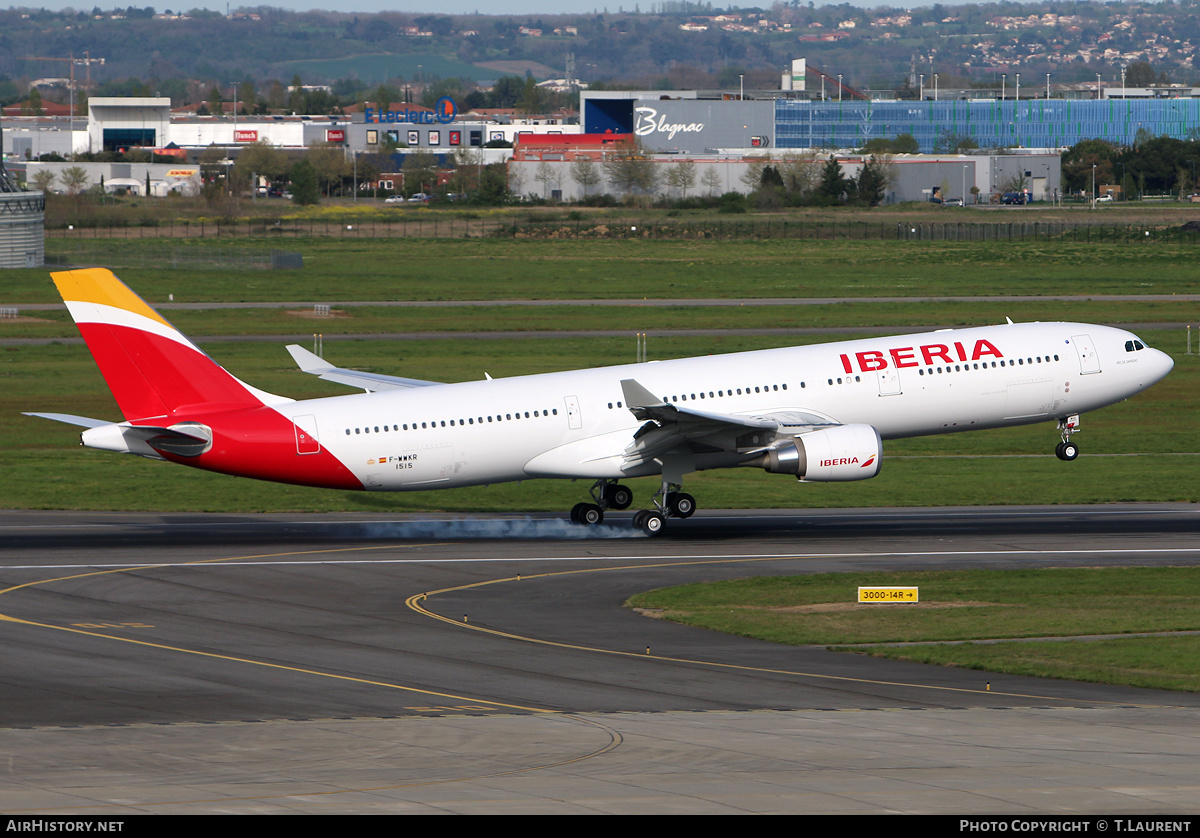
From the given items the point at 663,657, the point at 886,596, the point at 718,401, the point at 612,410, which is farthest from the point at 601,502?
the point at 663,657

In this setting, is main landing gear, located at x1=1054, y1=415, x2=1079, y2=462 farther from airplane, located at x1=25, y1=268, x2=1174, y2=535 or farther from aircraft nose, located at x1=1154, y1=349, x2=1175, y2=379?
aircraft nose, located at x1=1154, y1=349, x2=1175, y2=379

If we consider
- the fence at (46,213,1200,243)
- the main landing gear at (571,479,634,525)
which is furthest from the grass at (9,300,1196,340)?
the fence at (46,213,1200,243)

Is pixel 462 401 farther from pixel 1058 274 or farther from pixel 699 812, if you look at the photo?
pixel 1058 274

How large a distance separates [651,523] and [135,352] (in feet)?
52.8

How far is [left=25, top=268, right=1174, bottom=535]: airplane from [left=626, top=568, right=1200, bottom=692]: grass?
657 centimetres

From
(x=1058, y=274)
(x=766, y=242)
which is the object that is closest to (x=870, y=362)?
(x=1058, y=274)

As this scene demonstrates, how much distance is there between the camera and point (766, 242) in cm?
17625

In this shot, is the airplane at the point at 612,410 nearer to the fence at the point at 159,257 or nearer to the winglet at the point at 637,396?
the winglet at the point at 637,396

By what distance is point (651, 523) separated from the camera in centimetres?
4603

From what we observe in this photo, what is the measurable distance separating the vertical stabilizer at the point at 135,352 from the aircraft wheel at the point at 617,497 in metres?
12.9

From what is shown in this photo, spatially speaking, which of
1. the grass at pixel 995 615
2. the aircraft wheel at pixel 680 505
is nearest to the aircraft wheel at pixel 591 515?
the aircraft wheel at pixel 680 505

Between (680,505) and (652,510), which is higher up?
(680,505)

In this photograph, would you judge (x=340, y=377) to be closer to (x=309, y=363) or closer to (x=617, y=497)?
(x=309, y=363)

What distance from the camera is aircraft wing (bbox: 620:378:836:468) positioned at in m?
43.4
